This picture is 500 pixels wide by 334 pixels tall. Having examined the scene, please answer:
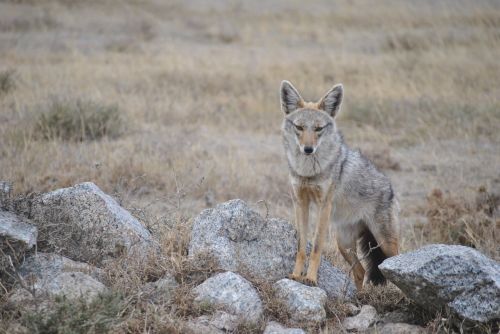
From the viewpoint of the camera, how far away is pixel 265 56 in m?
16.8

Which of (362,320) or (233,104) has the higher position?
(362,320)

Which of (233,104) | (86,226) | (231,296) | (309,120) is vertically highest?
(309,120)

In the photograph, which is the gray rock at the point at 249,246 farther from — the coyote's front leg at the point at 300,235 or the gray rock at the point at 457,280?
the gray rock at the point at 457,280

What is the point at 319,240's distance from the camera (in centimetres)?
505

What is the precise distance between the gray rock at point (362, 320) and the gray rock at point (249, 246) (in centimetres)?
23

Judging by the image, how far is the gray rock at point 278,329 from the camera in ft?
14.4

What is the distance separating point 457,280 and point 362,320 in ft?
2.46

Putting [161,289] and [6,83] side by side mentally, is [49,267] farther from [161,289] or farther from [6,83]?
[6,83]

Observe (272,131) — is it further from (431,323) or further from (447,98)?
(431,323)

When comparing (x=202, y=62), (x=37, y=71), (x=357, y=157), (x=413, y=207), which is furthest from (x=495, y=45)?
(x=357, y=157)

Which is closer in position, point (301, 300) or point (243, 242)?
point (301, 300)

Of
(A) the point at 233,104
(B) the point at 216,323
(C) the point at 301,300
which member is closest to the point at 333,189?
(C) the point at 301,300

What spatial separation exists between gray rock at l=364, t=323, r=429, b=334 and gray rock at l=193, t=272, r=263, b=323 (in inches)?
32.7

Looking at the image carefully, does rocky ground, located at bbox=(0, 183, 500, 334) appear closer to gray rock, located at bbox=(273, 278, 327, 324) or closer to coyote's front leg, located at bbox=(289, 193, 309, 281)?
gray rock, located at bbox=(273, 278, 327, 324)
